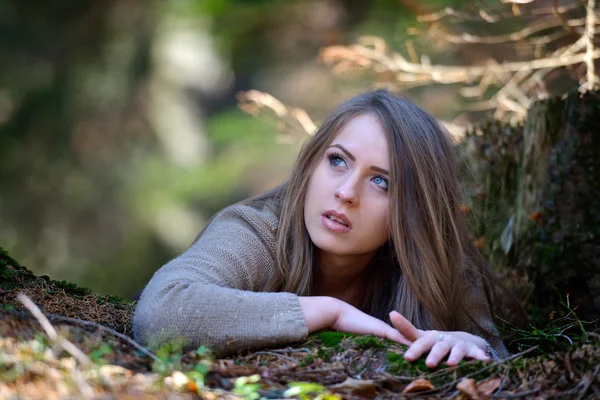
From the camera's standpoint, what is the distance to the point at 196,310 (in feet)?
8.35

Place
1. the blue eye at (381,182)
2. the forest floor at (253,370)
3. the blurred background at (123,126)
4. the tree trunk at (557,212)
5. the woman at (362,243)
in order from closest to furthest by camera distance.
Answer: the forest floor at (253,370) < the woman at (362,243) < the blue eye at (381,182) < the tree trunk at (557,212) < the blurred background at (123,126)

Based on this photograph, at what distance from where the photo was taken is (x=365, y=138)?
128 inches

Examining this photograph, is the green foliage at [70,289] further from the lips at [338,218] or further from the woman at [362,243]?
the lips at [338,218]

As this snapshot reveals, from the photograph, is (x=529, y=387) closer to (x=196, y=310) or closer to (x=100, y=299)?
(x=196, y=310)

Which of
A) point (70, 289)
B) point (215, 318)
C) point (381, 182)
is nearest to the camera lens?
point (215, 318)

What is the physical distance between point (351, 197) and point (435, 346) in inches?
32.0

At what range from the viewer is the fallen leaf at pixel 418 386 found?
2.29 meters

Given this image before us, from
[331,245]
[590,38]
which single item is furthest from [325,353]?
[590,38]

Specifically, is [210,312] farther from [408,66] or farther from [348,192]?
[408,66]

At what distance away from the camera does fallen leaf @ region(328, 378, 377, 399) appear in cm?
218

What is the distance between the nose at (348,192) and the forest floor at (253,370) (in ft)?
2.16

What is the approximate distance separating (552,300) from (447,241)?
117cm

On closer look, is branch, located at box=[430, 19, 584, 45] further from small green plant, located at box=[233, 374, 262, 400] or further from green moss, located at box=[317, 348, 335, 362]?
small green plant, located at box=[233, 374, 262, 400]

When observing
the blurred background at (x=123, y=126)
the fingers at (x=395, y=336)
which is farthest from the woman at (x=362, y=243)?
the blurred background at (x=123, y=126)
